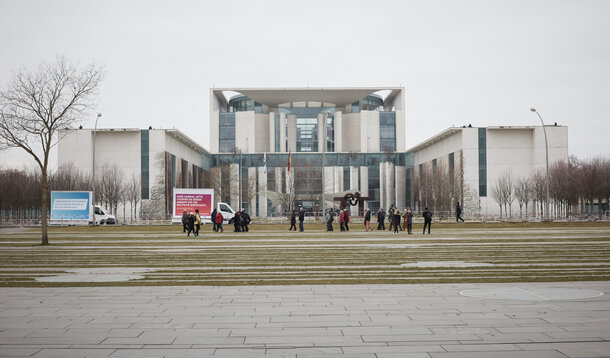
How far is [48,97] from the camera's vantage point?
94.3 ft

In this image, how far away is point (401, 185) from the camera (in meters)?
109

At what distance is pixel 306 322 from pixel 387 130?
103267 millimetres

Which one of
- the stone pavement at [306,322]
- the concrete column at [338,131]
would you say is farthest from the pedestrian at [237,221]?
the concrete column at [338,131]

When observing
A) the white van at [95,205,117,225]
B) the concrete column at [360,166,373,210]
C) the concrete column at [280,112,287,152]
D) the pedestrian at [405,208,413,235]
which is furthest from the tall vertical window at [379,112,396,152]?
the pedestrian at [405,208,413,235]

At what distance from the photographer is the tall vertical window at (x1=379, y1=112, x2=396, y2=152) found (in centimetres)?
11050

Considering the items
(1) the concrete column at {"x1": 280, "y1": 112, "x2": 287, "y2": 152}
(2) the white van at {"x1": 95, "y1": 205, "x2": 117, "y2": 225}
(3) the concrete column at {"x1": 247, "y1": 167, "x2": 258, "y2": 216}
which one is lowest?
(2) the white van at {"x1": 95, "y1": 205, "x2": 117, "y2": 225}

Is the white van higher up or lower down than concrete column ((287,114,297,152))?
lower down

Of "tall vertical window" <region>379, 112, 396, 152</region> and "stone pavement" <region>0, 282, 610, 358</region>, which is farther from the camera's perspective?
"tall vertical window" <region>379, 112, 396, 152</region>

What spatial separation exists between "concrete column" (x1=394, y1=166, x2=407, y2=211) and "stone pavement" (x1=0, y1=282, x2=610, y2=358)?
95835mm

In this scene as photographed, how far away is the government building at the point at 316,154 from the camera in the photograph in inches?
3302

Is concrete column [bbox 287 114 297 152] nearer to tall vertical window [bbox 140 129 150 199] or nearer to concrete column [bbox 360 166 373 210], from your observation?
concrete column [bbox 360 166 373 210]

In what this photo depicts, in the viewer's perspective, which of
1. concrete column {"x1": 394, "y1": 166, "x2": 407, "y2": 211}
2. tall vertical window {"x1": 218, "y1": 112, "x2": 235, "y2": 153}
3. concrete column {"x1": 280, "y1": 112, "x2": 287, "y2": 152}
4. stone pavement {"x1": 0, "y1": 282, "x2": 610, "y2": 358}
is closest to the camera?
stone pavement {"x1": 0, "y1": 282, "x2": 610, "y2": 358}

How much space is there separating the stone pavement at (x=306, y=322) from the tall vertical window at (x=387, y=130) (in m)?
98.5

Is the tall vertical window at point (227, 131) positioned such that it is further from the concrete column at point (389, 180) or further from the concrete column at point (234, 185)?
the concrete column at point (389, 180)
